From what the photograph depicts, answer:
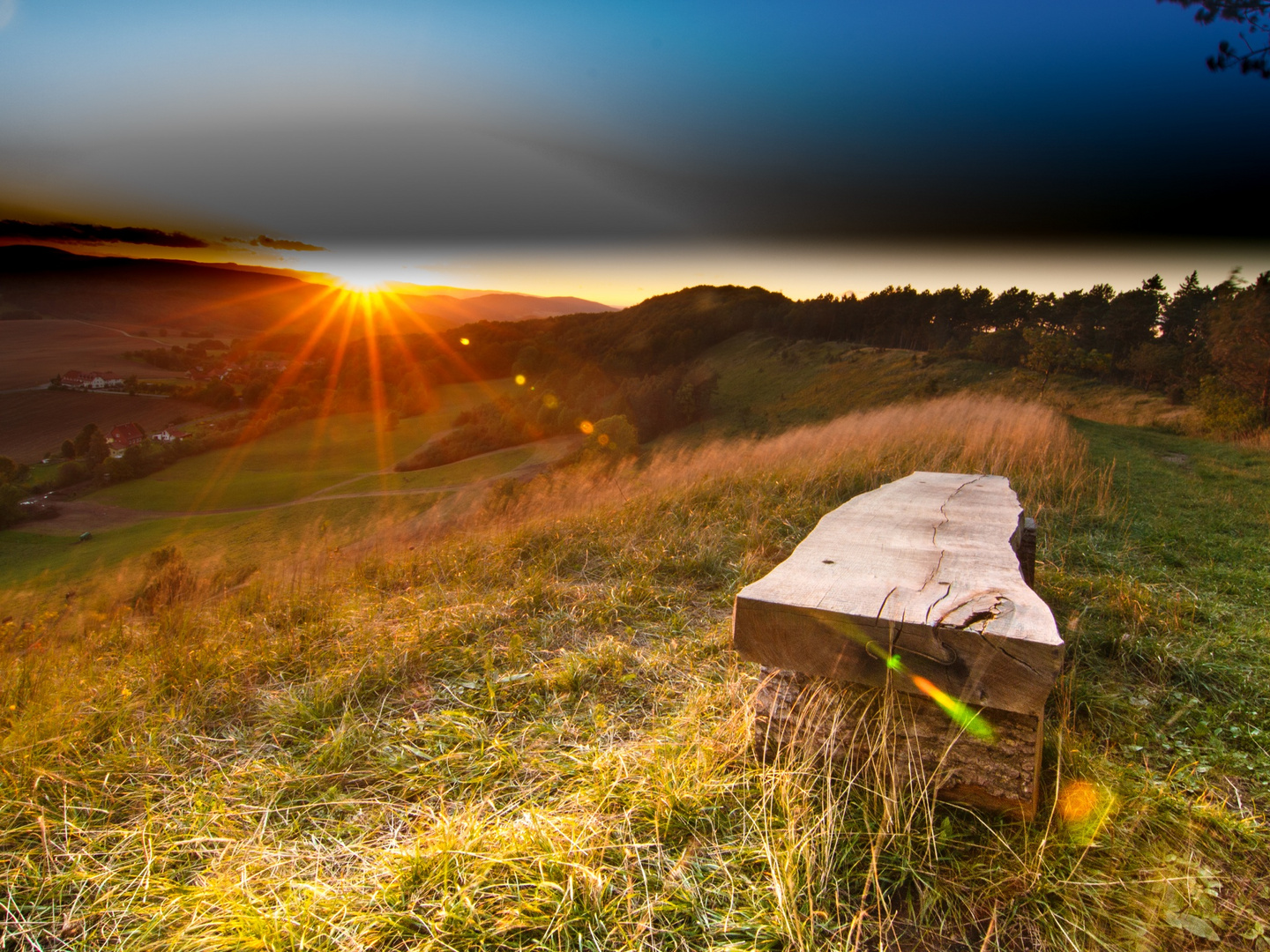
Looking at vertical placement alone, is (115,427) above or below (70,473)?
above

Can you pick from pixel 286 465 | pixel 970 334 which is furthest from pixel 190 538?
pixel 970 334

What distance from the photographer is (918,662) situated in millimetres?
1467

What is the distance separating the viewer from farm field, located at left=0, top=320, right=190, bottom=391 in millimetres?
26878

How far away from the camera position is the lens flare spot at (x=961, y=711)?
4.77 feet

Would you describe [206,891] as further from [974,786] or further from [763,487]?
[763,487]

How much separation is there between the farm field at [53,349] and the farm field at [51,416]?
93 centimetres

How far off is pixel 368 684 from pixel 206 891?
103 centimetres

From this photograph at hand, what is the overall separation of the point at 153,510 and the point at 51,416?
6.97m

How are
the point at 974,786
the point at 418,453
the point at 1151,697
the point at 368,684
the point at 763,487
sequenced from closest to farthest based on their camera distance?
the point at 974,786
the point at 1151,697
the point at 368,684
the point at 763,487
the point at 418,453

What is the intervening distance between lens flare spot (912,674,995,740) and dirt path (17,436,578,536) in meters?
25.8

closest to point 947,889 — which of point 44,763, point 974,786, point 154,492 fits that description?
point 974,786

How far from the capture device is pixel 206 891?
52.9 inches

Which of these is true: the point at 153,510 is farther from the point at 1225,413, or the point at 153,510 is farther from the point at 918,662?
the point at 1225,413

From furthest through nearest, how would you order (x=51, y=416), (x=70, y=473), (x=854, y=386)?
(x=70, y=473) → (x=51, y=416) → (x=854, y=386)
